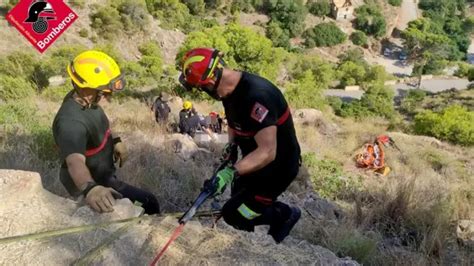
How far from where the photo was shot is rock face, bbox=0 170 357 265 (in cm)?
241

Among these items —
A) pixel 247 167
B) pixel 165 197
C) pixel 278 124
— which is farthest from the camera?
pixel 165 197

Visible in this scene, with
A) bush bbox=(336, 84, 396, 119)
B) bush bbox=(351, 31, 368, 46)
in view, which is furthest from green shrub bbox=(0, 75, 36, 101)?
bush bbox=(351, 31, 368, 46)

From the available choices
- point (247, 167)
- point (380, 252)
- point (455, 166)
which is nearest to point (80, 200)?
point (247, 167)

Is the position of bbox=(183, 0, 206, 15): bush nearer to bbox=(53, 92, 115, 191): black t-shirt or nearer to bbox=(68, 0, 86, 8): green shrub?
bbox=(68, 0, 86, 8): green shrub

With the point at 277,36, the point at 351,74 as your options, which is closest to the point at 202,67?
the point at 351,74

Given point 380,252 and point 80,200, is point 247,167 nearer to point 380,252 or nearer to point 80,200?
point 80,200

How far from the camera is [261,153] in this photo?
2756 mm

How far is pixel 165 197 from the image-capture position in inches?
173

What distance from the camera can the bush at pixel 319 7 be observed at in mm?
53406

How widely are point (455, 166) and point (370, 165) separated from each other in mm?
2083

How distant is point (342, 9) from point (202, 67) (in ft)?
182

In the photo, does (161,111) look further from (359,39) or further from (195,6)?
(359,39)

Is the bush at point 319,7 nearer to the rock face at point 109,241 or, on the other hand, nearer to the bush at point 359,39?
the bush at point 359,39

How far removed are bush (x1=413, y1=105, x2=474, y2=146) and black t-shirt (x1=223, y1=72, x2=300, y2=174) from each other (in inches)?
598
